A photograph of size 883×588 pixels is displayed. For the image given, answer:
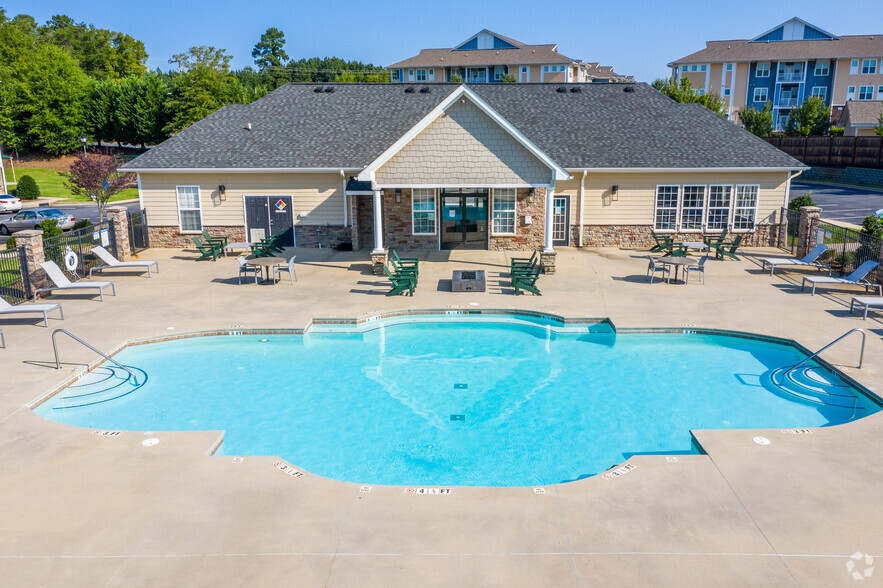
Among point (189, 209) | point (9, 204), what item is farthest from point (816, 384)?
point (9, 204)

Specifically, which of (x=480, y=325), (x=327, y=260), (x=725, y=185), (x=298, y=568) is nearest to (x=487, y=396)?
(x=480, y=325)

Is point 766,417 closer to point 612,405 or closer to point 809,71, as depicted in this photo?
point 612,405

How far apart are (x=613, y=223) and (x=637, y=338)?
419 inches

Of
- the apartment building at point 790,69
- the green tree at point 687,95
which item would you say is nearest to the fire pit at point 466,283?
the green tree at point 687,95

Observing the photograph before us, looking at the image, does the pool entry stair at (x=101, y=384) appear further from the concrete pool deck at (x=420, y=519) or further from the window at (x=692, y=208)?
the window at (x=692, y=208)

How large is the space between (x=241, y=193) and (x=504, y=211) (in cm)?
1013

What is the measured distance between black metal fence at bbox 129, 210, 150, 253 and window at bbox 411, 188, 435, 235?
1041 centimetres

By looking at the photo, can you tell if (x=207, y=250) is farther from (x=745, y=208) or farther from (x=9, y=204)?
(x=9, y=204)

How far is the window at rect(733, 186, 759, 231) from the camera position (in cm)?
2441

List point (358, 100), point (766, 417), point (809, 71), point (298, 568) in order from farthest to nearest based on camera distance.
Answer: point (809, 71) < point (358, 100) < point (766, 417) < point (298, 568)

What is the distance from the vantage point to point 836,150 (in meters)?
49.9

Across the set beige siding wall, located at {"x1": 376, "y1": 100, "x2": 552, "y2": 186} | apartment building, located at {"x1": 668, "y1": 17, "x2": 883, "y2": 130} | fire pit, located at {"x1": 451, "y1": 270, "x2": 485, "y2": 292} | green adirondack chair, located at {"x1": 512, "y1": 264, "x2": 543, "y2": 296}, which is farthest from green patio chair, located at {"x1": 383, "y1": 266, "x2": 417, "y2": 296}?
apartment building, located at {"x1": 668, "y1": 17, "x2": 883, "y2": 130}

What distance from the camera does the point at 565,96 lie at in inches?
1125

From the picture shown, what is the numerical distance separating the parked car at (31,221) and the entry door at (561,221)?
23.3m
